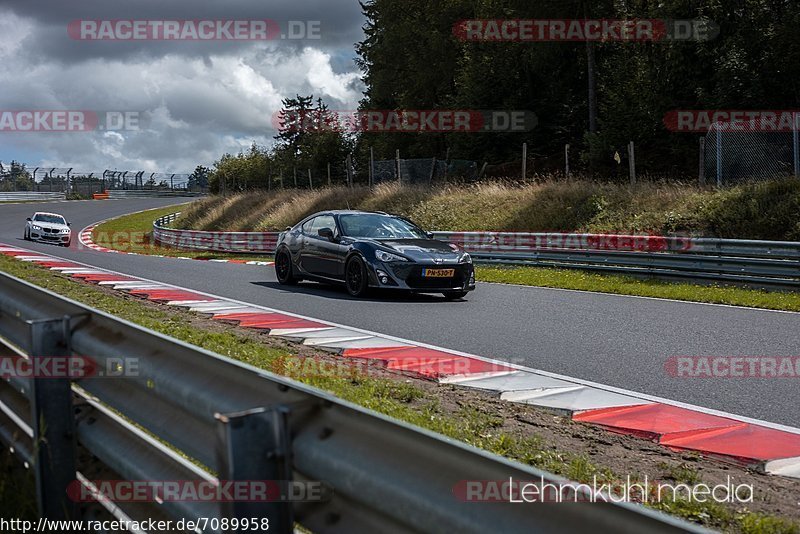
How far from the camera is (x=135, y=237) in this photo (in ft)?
140

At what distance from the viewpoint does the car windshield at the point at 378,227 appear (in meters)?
13.3

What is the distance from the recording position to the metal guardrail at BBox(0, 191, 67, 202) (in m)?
67.5

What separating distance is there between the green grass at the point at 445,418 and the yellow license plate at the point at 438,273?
145 inches

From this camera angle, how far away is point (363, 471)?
75.9 inches

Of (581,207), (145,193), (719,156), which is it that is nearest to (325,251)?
(581,207)

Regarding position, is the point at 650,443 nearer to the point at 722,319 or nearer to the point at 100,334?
the point at 100,334

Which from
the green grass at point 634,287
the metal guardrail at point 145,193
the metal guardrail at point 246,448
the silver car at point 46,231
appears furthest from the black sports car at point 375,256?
the metal guardrail at point 145,193

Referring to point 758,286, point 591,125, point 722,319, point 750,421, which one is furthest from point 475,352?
point 591,125

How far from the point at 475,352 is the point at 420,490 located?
6.22 metres

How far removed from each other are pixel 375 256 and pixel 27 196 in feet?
218
